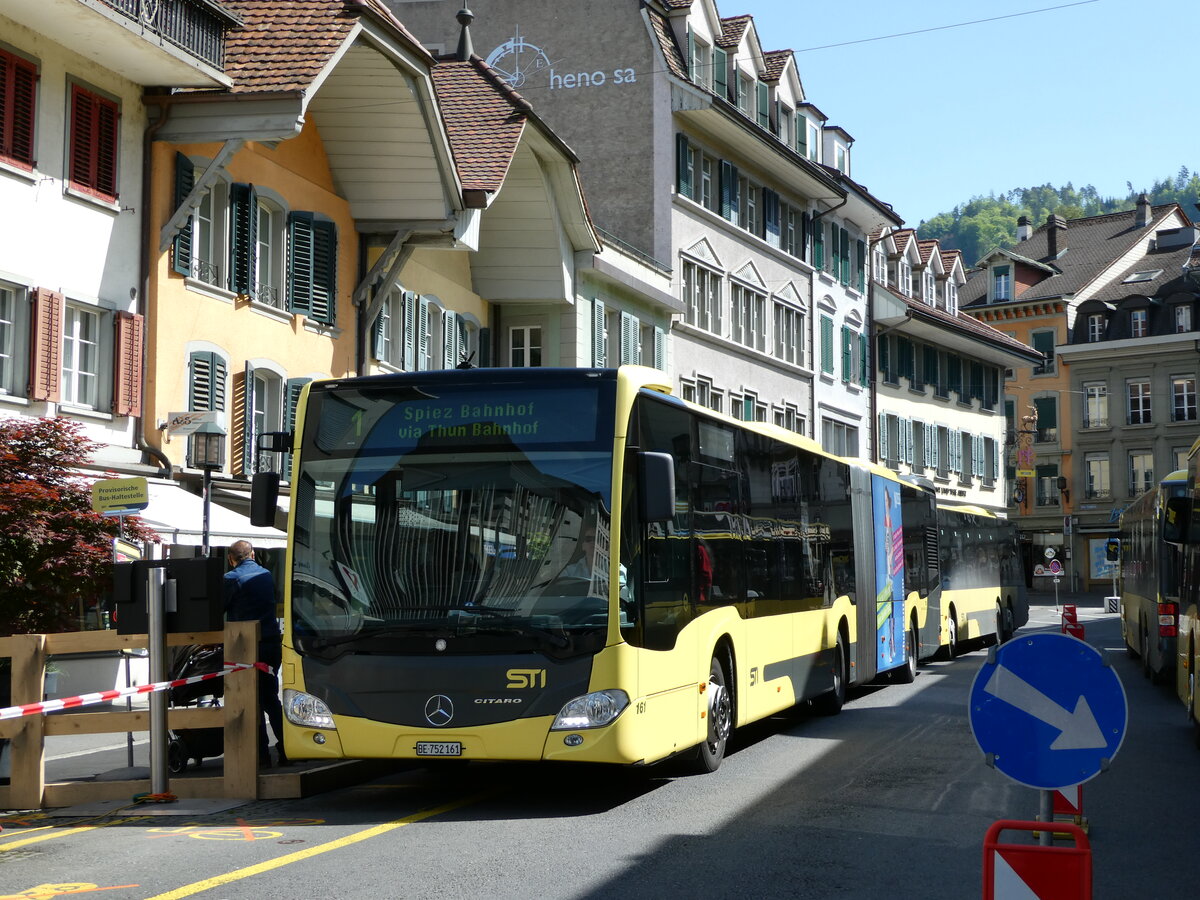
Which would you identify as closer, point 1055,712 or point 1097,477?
point 1055,712

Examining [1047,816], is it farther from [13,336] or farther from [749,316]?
[749,316]

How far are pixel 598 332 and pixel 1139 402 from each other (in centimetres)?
5253

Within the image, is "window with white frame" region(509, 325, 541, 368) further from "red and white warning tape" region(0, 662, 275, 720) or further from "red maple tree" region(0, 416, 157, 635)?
"red and white warning tape" region(0, 662, 275, 720)

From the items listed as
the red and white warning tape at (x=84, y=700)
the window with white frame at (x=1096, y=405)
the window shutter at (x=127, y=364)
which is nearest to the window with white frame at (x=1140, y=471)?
the window with white frame at (x=1096, y=405)

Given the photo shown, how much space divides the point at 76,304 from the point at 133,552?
3.76 meters

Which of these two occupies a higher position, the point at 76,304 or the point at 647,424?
the point at 76,304

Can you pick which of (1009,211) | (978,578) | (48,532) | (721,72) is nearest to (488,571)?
(48,532)

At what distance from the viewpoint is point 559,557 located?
11023 millimetres

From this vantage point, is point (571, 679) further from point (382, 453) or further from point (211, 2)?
point (211, 2)

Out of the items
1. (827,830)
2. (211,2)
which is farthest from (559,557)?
(211,2)

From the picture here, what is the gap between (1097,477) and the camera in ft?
268

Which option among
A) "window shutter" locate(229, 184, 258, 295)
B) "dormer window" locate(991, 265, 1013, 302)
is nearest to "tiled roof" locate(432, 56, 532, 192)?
"window shutter" locate(229, 184, 258, 295)

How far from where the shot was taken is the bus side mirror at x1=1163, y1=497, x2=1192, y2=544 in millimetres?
14820

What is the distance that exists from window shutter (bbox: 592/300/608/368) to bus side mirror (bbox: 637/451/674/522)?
2323 cm
